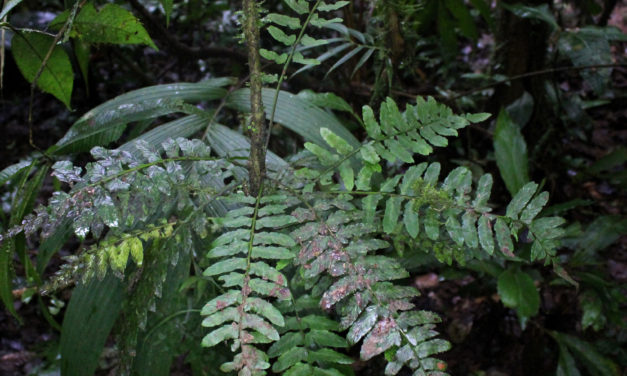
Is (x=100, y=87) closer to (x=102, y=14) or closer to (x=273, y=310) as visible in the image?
(x=102, y=14)

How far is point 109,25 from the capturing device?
33.9 inches

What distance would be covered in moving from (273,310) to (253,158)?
0.28m

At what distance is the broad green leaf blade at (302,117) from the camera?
997 millimetres

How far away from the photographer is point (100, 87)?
271 centimetres

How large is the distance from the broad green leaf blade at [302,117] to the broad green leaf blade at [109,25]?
0.93ft

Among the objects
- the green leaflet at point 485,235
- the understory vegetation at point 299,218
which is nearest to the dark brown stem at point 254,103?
the understory vegetation at point 299,218

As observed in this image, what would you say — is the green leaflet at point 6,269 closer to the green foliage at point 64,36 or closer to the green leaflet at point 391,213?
the green foliage at point 64,36

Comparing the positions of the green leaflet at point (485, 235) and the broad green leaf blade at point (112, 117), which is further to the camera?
the broad green leaf blade at point (112, 117)

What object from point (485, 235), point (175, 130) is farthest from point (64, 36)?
point (485, 235)

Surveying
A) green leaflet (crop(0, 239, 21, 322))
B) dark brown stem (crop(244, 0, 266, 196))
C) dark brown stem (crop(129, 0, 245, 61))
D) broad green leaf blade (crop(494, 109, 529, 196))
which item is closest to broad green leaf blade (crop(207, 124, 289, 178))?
dark brown stem (crop(244, 0, 266, 196))

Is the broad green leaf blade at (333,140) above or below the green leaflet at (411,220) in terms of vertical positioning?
above

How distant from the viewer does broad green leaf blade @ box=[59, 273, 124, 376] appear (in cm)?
81

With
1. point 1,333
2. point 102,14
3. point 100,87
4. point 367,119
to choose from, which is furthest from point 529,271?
point 100,87

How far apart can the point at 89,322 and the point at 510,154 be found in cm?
123
